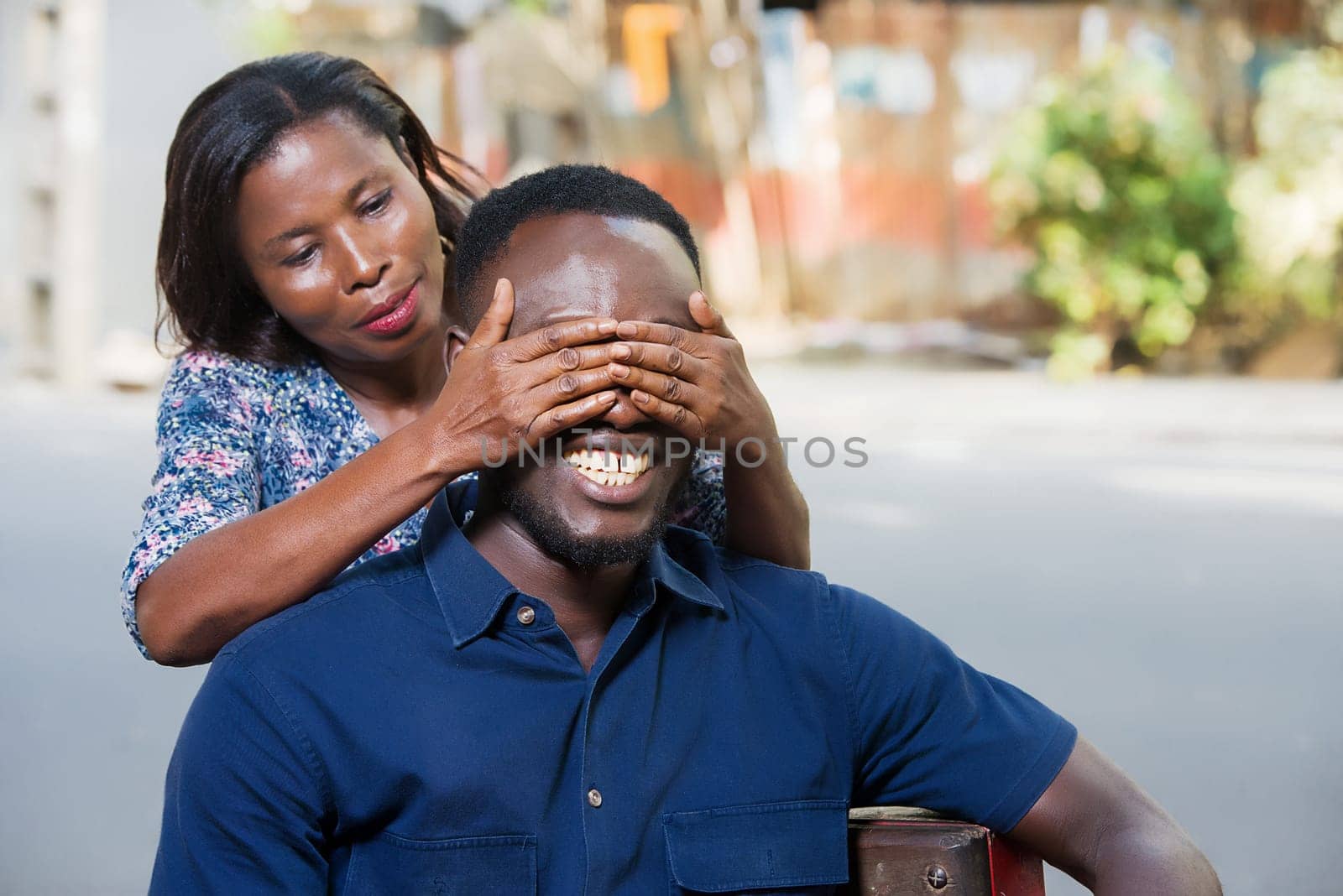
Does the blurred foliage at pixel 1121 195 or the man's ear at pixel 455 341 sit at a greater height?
the man's ear at pixel 455 341

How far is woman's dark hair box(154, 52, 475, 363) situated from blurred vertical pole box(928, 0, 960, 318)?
10330 millimetres

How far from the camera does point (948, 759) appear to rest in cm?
171

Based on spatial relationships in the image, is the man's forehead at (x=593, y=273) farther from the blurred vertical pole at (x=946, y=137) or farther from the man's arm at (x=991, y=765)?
the blurred vertical pole at (x=946, y=137)

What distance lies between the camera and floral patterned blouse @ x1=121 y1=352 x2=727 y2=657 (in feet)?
6.72

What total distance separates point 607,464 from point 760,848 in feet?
1.57

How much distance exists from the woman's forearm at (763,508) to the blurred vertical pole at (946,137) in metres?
10.6

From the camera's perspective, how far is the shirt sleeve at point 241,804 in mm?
1431

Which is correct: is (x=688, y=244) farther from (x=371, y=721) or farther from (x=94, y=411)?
(x=94, y=411)

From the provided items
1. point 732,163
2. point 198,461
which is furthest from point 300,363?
point 732,163

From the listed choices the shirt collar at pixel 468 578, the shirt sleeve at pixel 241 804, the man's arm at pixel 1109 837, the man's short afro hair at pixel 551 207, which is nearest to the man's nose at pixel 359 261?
the man's short afro hair at pixel 551 207

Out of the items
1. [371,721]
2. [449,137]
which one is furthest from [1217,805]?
[449,137]

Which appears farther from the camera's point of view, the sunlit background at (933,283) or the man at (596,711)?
the sunlit background at (933,283)

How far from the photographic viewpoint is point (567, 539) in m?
1.67

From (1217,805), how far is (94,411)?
28.5 feet
